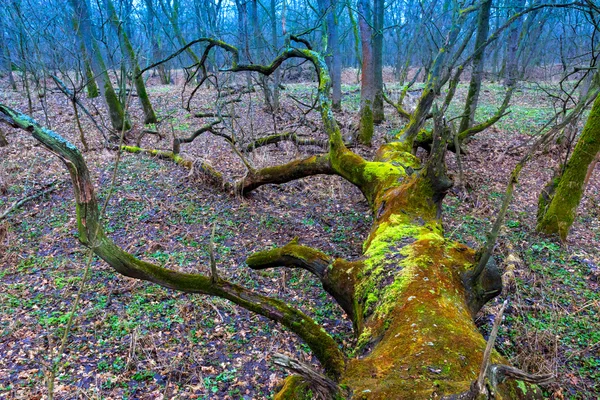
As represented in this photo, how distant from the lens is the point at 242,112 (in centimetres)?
1293

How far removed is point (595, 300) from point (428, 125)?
8.14 meters

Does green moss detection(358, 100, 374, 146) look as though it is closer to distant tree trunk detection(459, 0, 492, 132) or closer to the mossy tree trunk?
distant tree trunk detection(459, 0, 492, 132)

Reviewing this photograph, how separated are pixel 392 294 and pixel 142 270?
1.92 m

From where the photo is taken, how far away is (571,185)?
17.1 feet

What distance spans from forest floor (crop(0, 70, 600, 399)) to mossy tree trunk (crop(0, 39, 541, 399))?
106 centimetres

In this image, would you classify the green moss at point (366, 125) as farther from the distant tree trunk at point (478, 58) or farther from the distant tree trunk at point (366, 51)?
the distant tree trunk at point (478, 58)

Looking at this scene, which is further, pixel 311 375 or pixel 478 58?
pixel 478 58

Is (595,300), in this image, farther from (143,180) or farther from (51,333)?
(143,180)

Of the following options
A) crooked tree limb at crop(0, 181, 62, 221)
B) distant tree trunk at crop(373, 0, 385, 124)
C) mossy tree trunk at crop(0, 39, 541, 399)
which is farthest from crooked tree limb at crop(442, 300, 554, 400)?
distant tree trunk at crop(373, 0, 385, 124)

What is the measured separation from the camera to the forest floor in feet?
11.2

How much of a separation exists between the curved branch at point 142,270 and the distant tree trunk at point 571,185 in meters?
4.69

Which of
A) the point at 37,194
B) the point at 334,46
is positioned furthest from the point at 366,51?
the point at 37,194

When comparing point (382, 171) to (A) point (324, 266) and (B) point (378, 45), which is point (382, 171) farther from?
(B) point (378, 45)

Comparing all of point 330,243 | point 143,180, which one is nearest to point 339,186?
point 330,243
